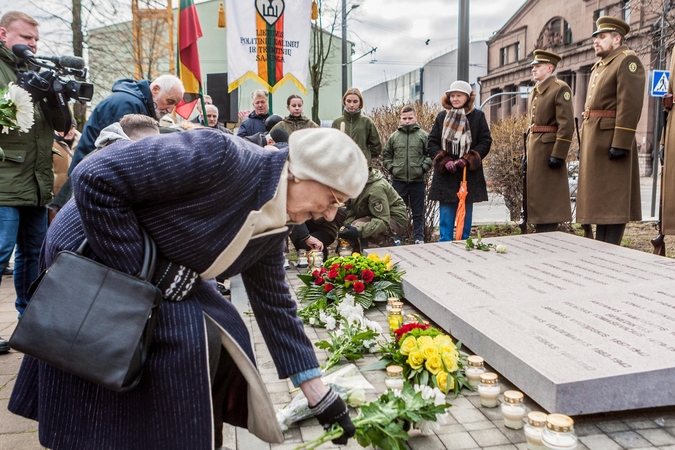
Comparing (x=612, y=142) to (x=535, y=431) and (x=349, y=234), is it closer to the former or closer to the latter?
(x=349, y=234)

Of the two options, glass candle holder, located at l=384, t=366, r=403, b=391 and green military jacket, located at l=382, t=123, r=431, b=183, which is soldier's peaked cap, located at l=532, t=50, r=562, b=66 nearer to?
Result: green military jacket, located at l=382, t=123, r=431, b=183

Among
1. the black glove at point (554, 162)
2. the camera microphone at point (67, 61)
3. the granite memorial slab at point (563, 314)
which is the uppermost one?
the camera microphone at point (67, 61)

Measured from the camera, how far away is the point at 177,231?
5.84ft

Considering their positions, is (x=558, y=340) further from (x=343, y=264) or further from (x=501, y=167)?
(x=501, y=167)

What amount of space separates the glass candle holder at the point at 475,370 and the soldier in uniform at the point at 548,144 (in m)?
4.24

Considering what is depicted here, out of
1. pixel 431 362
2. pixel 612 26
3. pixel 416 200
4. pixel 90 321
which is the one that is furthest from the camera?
pixel 416 200

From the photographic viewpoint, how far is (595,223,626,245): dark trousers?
6.69 meters

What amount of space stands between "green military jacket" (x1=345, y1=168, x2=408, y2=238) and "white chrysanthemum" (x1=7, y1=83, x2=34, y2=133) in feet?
11.2

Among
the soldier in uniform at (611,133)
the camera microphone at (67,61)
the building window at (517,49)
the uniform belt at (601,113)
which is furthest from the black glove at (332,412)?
the building window at (517,49)

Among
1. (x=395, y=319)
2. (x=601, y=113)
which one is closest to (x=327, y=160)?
(x=395, y=319)

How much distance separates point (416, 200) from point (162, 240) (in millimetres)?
6395

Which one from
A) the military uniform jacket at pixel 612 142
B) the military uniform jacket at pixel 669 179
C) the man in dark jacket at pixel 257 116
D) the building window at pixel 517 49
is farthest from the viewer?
the building window at pixel 517 49

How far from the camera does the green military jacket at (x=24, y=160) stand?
404 centimetres

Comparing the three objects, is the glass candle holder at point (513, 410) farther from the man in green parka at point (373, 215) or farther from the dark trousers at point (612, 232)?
the dark trousers at point (612, 232)
